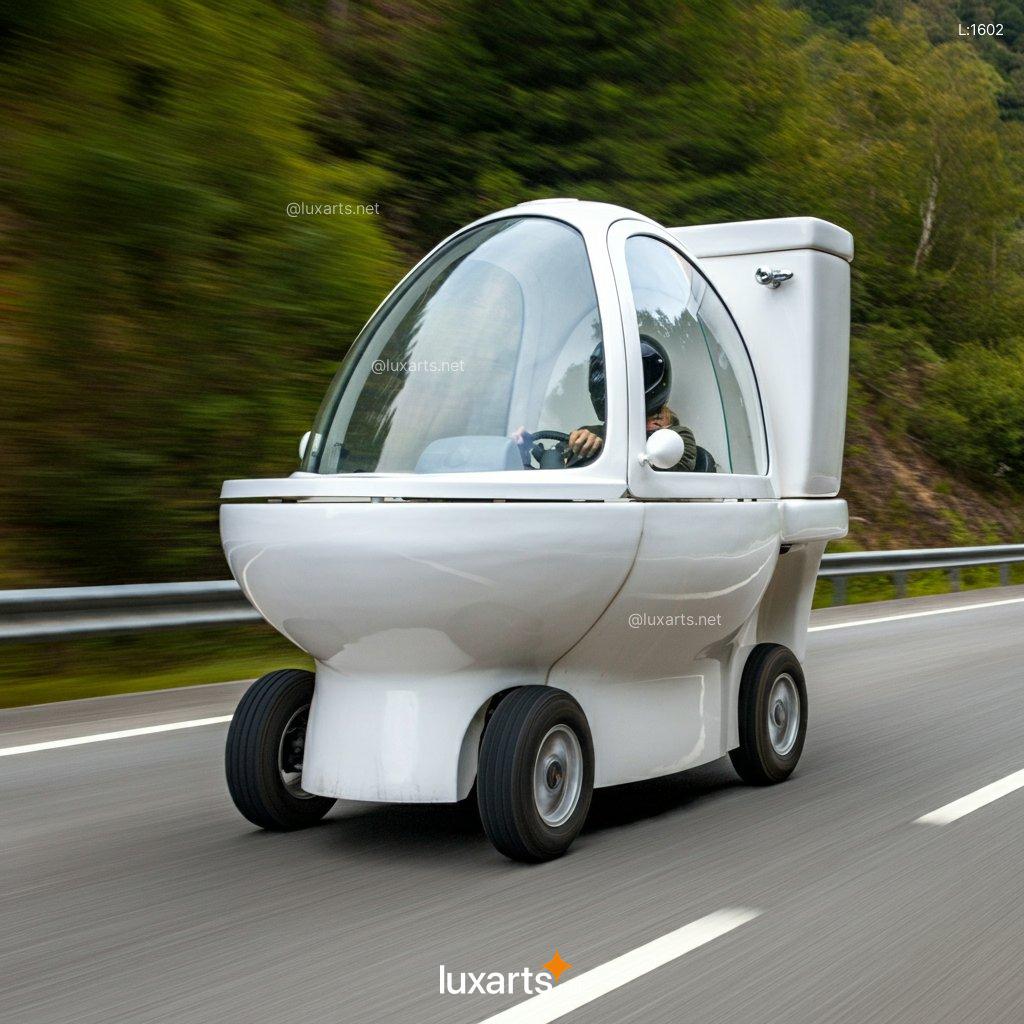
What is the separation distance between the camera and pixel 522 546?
14.8 ft

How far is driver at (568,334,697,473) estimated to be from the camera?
15.8 feet

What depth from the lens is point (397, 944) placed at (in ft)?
12.7

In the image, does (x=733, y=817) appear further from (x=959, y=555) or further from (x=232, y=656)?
(x=959, y=555)

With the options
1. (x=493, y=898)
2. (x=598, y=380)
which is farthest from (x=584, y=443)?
(x=493, y=898)

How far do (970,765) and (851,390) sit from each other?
22.2 m

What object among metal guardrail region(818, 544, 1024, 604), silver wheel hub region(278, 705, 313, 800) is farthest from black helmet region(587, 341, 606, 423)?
metal guardrail region(818, 544, 1024, 604)

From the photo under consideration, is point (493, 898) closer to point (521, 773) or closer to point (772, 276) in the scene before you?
point (521, 773)

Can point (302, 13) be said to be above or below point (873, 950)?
above

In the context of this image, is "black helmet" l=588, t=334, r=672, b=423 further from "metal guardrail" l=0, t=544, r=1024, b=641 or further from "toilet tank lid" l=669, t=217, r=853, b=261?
"metal guardrail" l=0, t=544, r=1024, b=641

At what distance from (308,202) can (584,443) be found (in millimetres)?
8954

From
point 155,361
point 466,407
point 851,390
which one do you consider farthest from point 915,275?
point 466,407

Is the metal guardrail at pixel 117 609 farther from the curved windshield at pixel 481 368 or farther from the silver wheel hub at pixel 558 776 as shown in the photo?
the silver wheel hub at pixel 558 776

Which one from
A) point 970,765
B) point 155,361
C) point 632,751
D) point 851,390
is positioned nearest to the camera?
point 632,751

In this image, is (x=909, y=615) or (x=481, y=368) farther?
(x=909, y=615)
